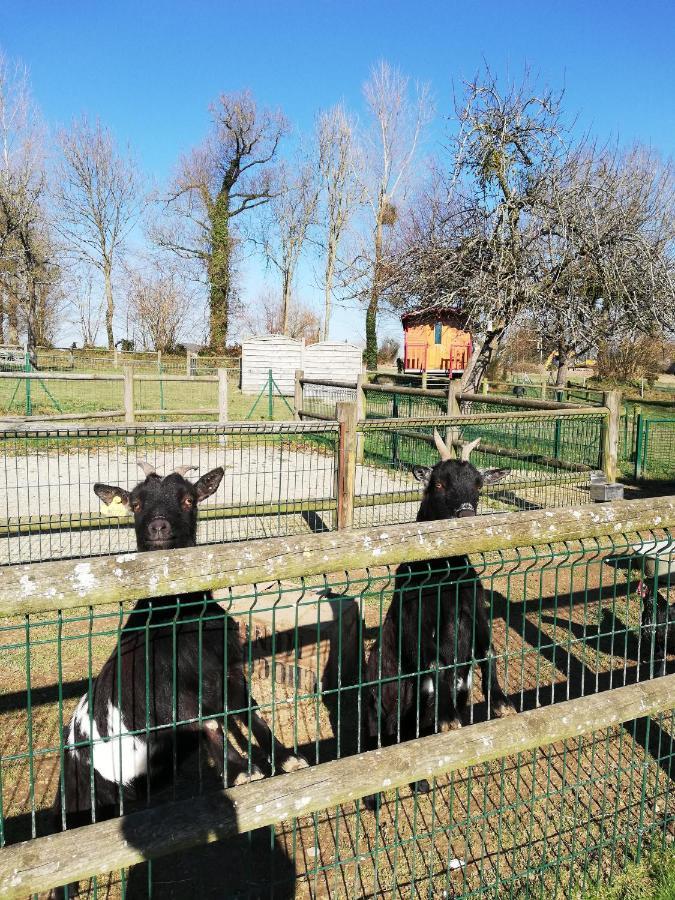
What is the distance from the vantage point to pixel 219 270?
42969 mm

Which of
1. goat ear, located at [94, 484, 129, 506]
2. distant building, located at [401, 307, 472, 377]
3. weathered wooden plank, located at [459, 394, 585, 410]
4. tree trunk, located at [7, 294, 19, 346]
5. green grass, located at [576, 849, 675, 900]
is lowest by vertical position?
A: green grass, located at [576, 849, 675, 900]

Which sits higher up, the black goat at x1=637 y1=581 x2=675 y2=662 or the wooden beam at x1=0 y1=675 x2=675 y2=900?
the wooden beam at x1=0 y1=675 x2=675 y2=900

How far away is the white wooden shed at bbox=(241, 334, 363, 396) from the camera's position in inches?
1212

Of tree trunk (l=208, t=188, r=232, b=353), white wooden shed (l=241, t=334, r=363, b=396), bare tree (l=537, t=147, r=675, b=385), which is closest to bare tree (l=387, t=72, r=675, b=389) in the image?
bare tree (l=537, t=147, r=675, b=385)

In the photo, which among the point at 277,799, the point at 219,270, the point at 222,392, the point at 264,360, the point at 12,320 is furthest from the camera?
the point at 219,270

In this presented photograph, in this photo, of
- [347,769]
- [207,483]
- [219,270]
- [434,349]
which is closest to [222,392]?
[207,483]

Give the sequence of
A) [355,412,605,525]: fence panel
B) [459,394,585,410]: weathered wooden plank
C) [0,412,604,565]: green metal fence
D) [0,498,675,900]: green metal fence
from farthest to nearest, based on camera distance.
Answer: [459,394,585,410]: weathered wooden plank → [355,412,605,525]: fence panel → [0,412,604,565]: green metal fence → [0,498,675,900]: green metal fence

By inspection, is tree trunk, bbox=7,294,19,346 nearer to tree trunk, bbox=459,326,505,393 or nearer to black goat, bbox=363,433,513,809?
tree trunk, bbox=459,326,505,393

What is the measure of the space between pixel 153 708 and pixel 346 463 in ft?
14.3

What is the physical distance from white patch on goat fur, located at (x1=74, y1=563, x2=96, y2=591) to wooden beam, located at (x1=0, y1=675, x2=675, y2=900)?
0.65 metres

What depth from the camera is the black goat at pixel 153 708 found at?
2.67 metres

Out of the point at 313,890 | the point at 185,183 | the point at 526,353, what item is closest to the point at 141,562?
the point at 313,890

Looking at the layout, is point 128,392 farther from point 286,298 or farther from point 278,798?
point 286,298

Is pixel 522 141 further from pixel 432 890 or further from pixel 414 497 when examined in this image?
pixel 432 890
